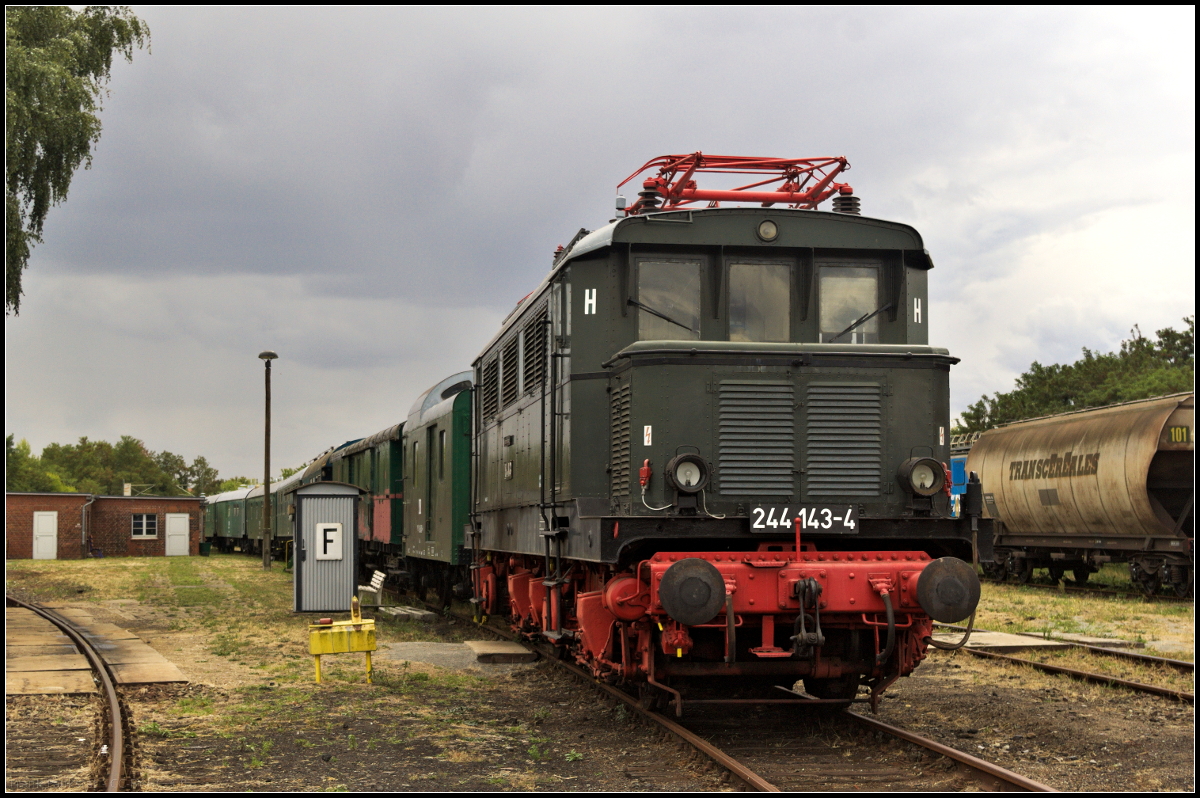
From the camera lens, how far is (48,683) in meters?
11.6

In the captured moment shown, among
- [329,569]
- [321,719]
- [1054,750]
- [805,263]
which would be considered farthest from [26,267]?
[1054,750]

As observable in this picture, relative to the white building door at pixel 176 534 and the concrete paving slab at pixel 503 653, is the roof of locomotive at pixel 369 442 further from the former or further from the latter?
the white building door at pixel 176 534

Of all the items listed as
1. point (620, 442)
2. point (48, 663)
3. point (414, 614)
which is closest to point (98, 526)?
point (414, 614)

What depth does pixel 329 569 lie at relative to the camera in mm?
18984

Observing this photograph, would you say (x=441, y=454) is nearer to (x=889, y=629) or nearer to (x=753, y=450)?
(x=753, y=450)

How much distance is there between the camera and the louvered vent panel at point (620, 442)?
8375 millimetres

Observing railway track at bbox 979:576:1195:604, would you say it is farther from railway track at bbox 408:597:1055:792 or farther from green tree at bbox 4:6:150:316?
green tree at bbox 4:6:150:316

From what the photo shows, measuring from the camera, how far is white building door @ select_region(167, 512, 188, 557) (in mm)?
58312

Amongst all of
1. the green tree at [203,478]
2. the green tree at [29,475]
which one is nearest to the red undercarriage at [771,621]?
the green tree at [29,475]

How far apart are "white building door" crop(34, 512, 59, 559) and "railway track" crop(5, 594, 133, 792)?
40960 mm

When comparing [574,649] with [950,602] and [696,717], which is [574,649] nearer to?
[696,717]

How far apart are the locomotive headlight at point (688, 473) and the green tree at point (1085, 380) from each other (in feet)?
159

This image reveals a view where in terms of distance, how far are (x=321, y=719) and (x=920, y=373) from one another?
217 inches

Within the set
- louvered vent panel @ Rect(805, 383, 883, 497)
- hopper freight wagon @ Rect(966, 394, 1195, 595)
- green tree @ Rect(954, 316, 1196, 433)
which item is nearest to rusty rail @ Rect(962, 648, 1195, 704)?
louvered vent panel @ Rect(805, 383, 883, 497)
